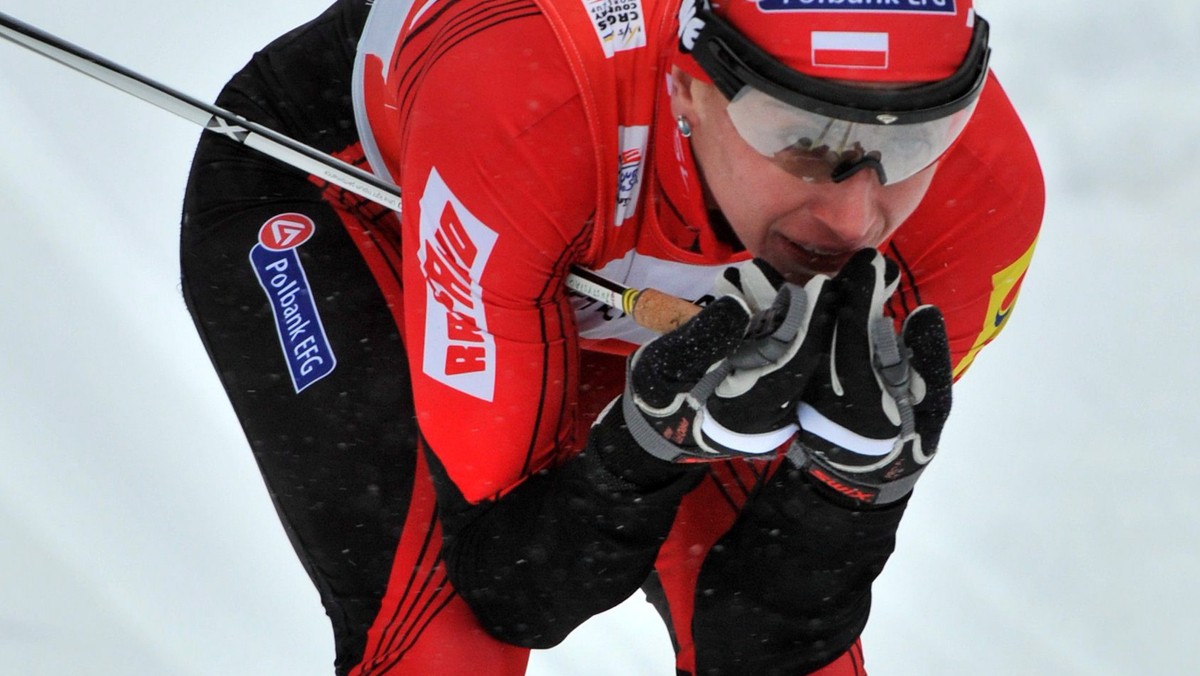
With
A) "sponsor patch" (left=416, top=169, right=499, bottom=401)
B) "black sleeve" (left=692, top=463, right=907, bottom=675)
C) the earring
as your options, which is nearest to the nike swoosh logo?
"black sleeve" (left=692, top=463, right=907, bottom=675)

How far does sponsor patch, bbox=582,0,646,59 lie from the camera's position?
2.07 metres

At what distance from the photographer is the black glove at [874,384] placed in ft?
5.94

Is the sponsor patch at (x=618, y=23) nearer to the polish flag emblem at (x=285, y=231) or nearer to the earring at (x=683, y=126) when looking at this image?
the earring at (x=683, y=126)

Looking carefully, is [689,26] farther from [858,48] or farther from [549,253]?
[549,253]

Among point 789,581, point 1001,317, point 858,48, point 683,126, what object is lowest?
point 789,581

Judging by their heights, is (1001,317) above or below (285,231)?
below

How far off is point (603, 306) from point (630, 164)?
1.28 feet

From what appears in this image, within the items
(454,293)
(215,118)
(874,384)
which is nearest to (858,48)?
(874,384)

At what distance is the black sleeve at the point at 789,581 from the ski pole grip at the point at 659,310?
368 millimetres

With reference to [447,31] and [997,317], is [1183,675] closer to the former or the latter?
[997,317]

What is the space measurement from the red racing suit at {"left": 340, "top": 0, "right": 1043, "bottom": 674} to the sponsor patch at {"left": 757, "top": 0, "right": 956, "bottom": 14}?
0.95 feet

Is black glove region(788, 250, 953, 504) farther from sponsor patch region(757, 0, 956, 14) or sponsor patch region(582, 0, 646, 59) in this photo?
sponsor patch region(582, 0, 646, 59)

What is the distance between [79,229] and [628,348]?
1695 millimetres

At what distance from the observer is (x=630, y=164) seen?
2102mm
